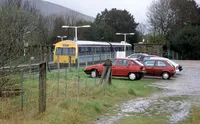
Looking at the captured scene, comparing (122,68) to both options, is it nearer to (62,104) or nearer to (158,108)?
(158,108)

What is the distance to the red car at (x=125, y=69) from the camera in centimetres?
2305

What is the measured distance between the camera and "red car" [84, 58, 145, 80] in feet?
75.6

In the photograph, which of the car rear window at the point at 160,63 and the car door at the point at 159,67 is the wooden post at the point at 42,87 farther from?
the car rear window at the point at 160,63

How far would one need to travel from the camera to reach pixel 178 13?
72375 millimetres

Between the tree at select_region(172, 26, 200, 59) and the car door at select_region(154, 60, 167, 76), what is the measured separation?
4137 centimetres

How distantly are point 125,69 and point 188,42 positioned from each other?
4452 cm

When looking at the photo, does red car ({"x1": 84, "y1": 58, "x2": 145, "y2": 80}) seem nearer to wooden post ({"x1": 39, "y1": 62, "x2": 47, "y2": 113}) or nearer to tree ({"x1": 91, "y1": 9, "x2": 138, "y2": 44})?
wooden post ({"x1": 39, "y1": 62, "x2": 47, "y2": 113})

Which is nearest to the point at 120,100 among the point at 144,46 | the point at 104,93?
the point at 104,93

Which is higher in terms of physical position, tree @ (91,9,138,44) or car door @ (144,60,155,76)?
tree @ (91,9,138,44)

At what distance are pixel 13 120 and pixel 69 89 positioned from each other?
5450 mm

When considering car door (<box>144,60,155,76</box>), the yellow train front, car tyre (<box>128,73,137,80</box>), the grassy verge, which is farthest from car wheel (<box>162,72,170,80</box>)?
the yellow train front

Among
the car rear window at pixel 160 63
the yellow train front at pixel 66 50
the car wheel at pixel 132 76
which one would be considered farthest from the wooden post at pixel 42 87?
the yellow train front at pixel 66 50

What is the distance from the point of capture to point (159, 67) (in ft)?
81.8

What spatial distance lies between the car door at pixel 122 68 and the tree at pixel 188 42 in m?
43.7
